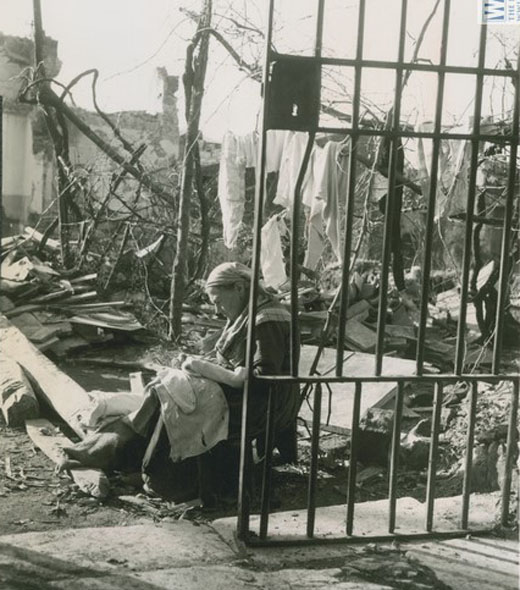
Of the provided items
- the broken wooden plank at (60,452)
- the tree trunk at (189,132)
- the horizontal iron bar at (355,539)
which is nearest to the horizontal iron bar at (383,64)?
the horizontal iron bar at (355,539)

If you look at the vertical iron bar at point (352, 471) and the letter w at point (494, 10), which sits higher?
the letter w at point (494, 10)

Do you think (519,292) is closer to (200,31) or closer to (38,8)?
(200,31)

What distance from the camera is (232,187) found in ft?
25.8

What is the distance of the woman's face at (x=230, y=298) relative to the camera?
4965 mm

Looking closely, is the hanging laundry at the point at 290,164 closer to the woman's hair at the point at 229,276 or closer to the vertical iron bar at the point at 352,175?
the woman's hair at the point at 229,276

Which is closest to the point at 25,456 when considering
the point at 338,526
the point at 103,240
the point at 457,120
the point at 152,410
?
the point at 152,410

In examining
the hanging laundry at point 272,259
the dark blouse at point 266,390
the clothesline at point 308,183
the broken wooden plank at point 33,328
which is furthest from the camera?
the broken wooden plank at point 33,328

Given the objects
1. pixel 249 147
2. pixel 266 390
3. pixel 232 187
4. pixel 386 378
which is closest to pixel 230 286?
pixel 266 390

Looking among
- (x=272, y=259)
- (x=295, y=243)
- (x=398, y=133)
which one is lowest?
(x=272, y=259)

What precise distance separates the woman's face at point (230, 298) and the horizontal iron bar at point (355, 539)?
1.68 metres

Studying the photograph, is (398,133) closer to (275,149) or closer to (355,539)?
(355,539)

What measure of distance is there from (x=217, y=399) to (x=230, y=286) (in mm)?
744

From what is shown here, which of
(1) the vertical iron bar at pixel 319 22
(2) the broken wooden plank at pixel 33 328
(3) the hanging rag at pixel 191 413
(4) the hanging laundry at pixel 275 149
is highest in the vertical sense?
(1) the vertical iron bar at pixel 319 22

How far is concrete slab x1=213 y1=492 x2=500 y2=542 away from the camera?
3.99 metres
